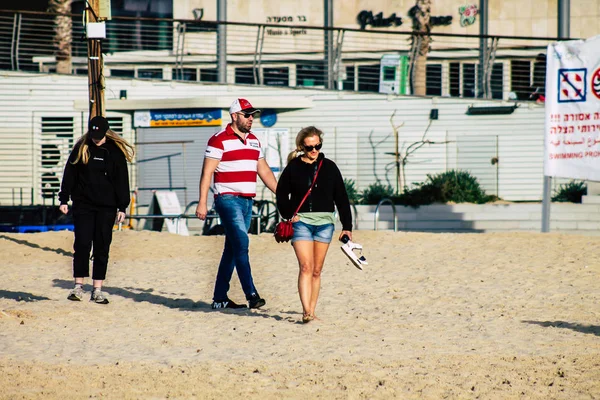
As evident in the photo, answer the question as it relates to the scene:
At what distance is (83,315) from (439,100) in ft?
48.7

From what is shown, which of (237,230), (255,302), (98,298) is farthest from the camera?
(98,298)

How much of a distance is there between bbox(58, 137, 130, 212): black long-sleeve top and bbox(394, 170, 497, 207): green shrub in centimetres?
1107

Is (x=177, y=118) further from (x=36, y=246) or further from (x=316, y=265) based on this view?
(x=316, y=265)

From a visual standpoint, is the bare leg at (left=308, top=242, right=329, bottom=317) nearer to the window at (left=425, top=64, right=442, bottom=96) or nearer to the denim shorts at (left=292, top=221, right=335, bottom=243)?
the denim shorts at (left=292, top=221, right=335, bottom=243)

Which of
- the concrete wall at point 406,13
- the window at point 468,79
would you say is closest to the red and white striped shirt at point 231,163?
the window at point 468,79

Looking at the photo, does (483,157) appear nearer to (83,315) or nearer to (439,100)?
(439,100)

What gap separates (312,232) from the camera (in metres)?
7.79

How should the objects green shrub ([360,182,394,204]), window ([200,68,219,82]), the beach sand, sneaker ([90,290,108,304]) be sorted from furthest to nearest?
window ([200,68,219,82]) → green shrub ([360,182,394,204]) → sneaker ([90,290,108,304]) → the beach sand

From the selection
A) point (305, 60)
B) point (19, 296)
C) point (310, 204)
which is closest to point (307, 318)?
point (310, 204)

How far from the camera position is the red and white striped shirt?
8172mm

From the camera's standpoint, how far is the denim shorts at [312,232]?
7719 mm

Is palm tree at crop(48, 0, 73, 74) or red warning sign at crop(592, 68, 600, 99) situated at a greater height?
palm tree at crop(48, 0, 73, 74)

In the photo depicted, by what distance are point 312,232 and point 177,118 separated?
1457cm

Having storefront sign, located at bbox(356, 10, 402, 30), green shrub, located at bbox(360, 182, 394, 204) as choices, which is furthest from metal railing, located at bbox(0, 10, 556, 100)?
green shrub, located at bbox(360, 182, 394, 204)
